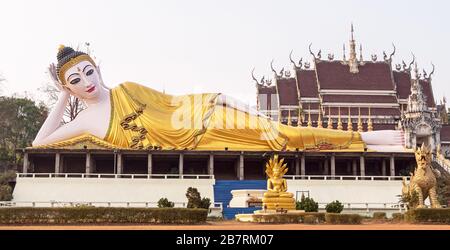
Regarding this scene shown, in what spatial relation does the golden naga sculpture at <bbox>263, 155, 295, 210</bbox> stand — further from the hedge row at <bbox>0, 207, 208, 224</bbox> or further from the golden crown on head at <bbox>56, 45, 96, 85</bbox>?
the golden crown on head at <bbox>56, 45, 96, 85</bbox>

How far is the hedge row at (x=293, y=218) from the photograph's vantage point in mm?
21125

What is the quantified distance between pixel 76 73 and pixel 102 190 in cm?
777

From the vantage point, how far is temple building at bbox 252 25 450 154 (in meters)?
46.9

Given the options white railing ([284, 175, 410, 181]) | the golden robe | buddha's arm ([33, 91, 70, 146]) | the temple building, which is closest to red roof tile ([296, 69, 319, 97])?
the temple building

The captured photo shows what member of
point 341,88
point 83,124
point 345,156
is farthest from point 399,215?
point 341,88

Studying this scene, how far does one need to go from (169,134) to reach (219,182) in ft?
15.3

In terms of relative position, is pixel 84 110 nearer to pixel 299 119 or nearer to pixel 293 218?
pixel 299 119

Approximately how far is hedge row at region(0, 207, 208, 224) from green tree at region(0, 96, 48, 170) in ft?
87.8

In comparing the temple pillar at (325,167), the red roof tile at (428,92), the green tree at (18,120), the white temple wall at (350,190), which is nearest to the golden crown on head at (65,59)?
the green tree at (18,120)

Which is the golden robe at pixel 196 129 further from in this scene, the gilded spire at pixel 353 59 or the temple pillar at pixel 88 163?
the gilded spire at pixel 353 59

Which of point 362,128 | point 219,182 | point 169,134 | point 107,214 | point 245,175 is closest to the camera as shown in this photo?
point 107,214

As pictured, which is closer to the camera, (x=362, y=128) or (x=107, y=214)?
(x=107, y=214)
